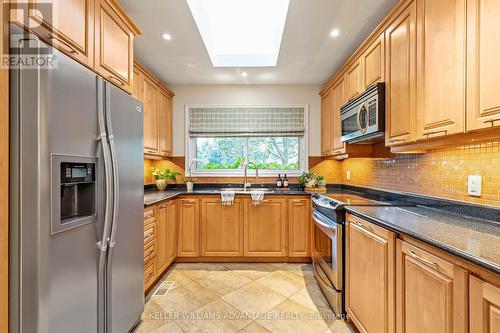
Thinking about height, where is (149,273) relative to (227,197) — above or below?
below

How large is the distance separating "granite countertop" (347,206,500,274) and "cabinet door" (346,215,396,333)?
10cm

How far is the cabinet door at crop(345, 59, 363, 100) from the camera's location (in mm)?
2332

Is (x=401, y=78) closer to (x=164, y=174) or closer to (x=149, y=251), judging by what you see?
(x=149, y=251)

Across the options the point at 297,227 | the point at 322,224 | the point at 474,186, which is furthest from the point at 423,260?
the point at 297,227

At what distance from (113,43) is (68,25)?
1.37ft

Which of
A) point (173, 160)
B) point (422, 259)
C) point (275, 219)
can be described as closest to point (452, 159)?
point (422, 259)

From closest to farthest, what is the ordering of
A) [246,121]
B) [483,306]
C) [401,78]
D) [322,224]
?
[483,306] → [401,78] → [322,224] → [246,121]

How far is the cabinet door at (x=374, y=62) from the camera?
194 centimetres

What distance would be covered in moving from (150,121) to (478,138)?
2982 mm

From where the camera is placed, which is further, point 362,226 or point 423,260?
point 362,226

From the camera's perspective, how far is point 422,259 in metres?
1.10

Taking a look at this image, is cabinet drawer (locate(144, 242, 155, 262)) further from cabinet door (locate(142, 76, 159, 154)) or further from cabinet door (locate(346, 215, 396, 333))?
cabinet door (locate(346, 215, 396, 333))

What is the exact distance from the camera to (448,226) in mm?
1250

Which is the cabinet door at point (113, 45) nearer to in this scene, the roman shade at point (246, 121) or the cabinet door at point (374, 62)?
the roman shade at point (246, 121)
